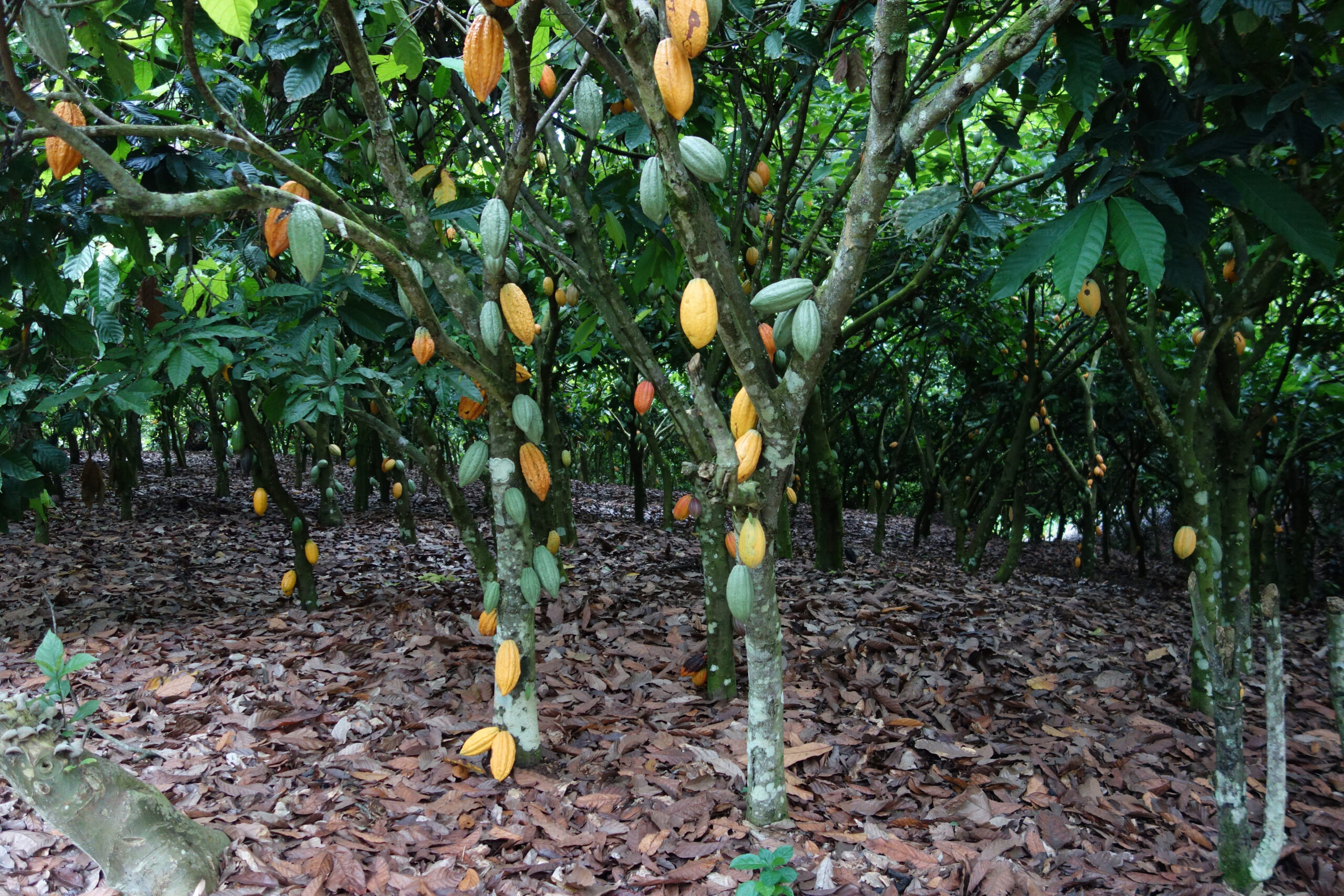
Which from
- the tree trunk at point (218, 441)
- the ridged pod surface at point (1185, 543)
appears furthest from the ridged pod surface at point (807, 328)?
the tree trunk at point (218, 441)

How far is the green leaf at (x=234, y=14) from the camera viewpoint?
48.3 inches

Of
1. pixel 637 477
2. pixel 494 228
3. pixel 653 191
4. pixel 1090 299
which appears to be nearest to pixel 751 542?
pixel 653 191

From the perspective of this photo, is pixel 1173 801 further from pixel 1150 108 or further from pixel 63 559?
pixel 63 559

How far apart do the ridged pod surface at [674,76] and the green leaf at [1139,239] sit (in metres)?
0.81

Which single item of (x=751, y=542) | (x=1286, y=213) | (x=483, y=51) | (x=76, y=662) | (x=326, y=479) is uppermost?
(x=483, y=51)

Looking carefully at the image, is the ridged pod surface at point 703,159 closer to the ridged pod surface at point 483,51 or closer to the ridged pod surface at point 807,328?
the ridged pod surface at point 807,328

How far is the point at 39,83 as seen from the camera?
6.59 feet

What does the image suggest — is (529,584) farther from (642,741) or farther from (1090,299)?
(1090,299)

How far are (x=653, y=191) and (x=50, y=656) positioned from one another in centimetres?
145

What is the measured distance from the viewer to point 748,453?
5.33ft

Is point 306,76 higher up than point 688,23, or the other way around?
point 306,76

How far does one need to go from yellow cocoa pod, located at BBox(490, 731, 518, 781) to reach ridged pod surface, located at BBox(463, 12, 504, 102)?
4.93 ft

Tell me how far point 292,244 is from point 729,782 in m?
1.65

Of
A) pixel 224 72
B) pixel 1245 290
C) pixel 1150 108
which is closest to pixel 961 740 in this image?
pixel 1245 290
